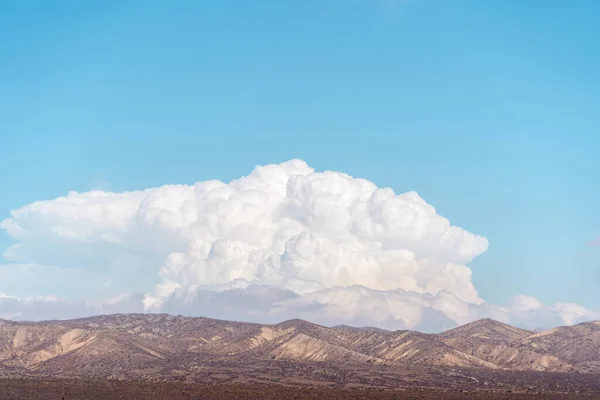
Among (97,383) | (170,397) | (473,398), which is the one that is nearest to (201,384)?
(97,383)

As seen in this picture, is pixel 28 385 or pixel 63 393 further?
pixel 28 385

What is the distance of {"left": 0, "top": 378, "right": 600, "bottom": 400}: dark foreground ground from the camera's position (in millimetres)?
156750

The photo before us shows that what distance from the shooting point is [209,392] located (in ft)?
558

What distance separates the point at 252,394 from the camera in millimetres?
167000

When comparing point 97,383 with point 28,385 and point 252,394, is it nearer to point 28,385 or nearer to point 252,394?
point 28,385

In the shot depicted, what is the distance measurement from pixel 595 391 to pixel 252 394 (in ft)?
294

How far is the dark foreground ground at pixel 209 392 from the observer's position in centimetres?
15675

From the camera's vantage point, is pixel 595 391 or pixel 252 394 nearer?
pixel 252 394

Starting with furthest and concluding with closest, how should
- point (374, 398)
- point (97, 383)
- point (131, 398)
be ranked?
1. point (97, 383)
2. point (374, 398)
3. point (131, 398)

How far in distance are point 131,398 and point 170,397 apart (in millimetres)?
8282

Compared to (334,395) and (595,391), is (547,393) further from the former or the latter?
(334,395)

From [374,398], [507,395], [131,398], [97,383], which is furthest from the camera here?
[97,383]

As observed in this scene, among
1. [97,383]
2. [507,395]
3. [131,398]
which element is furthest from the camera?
[97,383]

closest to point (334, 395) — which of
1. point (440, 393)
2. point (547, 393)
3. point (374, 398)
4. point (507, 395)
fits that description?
point (374, 398)
